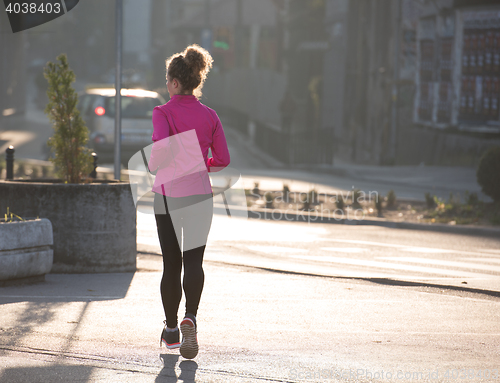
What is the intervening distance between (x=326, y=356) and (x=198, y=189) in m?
1.32

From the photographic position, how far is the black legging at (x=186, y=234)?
4.71 metres

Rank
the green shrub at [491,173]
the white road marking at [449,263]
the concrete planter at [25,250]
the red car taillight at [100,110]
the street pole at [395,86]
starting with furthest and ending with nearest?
the street pole at [395,86] → the red car taillight at [100,110] → the green shrub at [491,173] → the white road marking at [449,263] → the concrete planter at [25,250]

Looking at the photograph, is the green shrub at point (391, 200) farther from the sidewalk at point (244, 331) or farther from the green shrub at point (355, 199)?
the sidewalk at point (244, 331)

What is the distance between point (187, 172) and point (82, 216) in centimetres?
→ 308

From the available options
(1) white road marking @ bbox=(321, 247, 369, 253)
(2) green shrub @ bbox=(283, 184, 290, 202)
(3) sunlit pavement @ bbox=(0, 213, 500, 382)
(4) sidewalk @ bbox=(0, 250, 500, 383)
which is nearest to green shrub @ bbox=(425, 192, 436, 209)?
(2) green shrub @ bbox=(283, 184, 290, 202)

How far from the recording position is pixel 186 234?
476cm

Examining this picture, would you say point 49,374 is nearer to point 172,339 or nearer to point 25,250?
point 172,339

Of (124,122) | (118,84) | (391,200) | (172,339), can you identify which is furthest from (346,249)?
(124,122)

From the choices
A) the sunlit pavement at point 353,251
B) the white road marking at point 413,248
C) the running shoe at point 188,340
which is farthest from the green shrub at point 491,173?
the running shoe at point 188,340

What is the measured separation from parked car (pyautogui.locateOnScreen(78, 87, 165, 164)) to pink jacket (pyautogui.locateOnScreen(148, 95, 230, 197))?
1332cm

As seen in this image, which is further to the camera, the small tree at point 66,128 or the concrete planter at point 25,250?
the small tree at point 66,128

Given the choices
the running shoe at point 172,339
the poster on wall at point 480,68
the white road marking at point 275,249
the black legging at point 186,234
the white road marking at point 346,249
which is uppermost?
the poster on wall at point 480,68

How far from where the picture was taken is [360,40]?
93.9 ft

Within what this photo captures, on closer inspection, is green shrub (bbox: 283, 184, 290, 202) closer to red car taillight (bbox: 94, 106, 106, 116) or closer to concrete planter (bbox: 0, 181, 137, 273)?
red car taillight (bbox: 94, 106, 106, 116)
